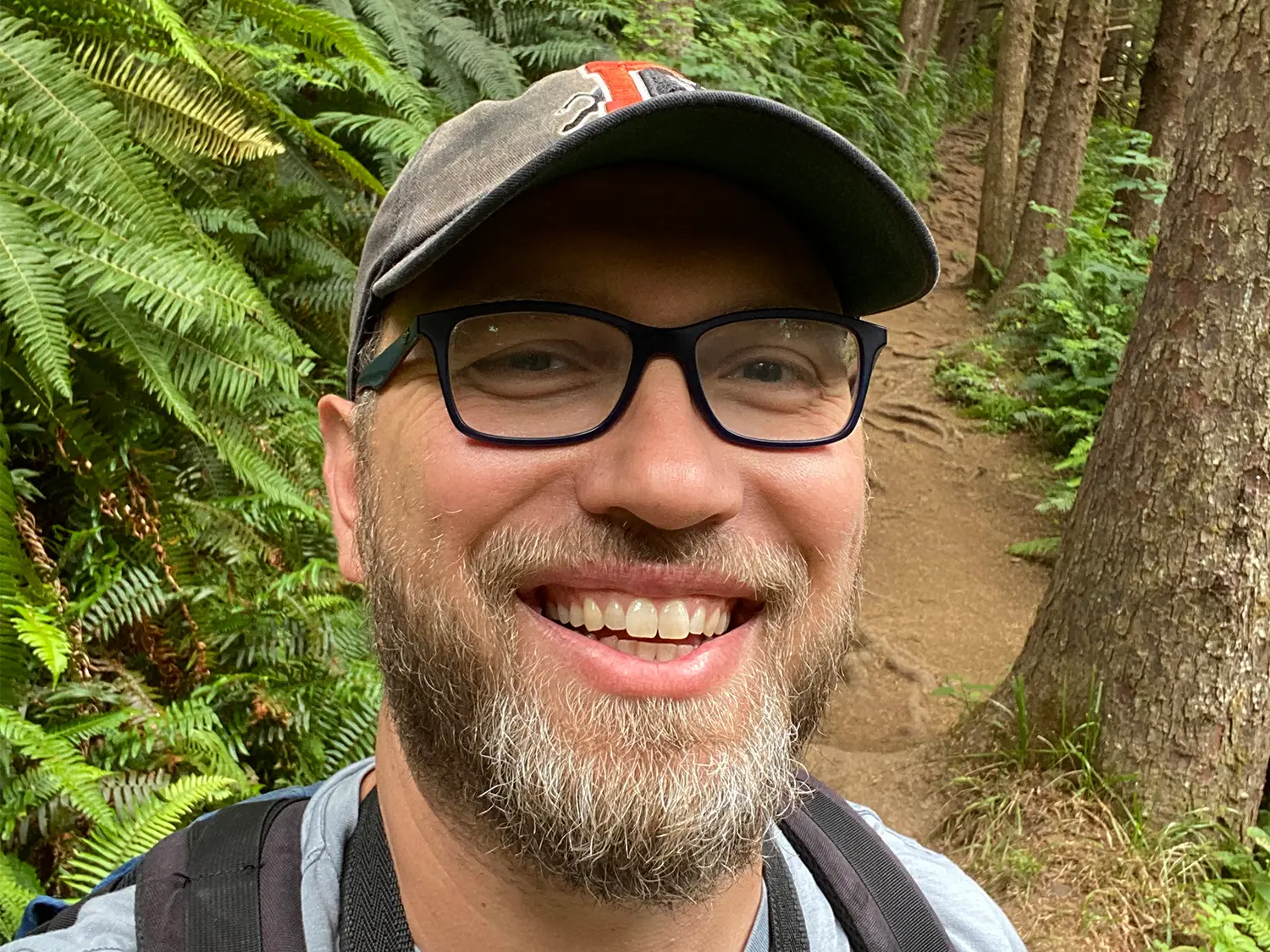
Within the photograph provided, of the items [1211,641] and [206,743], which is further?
[1211,641]

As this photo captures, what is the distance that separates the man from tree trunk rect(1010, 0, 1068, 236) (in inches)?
439

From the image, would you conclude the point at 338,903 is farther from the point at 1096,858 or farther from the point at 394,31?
the point at 394,31

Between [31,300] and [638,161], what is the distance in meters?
1.88

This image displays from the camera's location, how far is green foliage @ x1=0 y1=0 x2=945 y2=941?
213 centimetres

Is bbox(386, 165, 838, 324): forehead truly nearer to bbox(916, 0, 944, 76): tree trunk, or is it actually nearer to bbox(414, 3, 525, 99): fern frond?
bbox(414, 3, 525, 99): fern frond

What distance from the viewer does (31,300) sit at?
2.19 metres

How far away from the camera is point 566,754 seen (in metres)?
1.06

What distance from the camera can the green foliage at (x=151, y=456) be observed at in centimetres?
213

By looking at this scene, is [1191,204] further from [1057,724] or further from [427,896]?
[427,896]

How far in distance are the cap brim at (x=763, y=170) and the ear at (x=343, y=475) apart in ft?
1.21

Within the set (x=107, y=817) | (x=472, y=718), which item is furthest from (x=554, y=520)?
(x=107, y=817)

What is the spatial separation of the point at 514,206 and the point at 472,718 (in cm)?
66

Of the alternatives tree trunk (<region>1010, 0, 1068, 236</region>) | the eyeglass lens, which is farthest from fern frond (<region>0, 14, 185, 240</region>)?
tree trunk (<region>1010, 0, 1068, 236</region>)

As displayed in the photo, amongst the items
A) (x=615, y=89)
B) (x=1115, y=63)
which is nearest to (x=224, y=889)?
(x=615, y=89)
